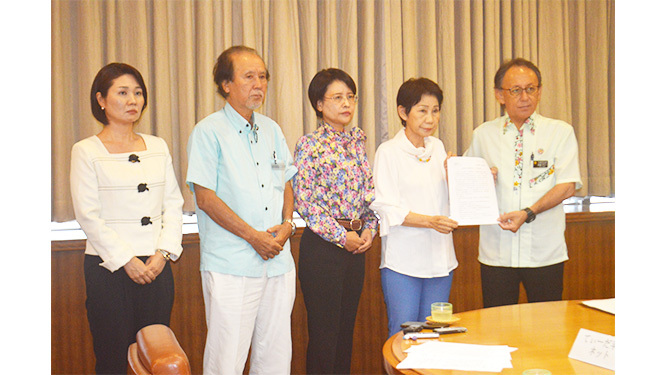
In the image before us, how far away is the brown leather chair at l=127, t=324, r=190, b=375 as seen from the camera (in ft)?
2.94

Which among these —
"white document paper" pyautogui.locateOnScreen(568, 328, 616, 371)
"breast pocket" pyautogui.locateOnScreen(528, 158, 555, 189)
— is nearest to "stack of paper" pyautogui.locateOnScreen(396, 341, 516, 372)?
"white document paper" pyautogui.locateOnScreen(568, 328, 616, 371)

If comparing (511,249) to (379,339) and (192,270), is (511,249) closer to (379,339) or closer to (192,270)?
(379,339)

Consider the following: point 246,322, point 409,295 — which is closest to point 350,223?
point 409,295

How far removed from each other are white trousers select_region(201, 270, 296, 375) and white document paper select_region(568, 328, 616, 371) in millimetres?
1447

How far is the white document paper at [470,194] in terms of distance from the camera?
9.34ft

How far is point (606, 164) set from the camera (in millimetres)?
4551

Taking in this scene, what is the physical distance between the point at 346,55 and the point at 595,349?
284 centimetres

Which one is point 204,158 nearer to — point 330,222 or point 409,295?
point 330,222

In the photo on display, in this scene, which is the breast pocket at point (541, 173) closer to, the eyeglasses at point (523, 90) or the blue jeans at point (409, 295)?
the eyeglasses at point (523, 90)

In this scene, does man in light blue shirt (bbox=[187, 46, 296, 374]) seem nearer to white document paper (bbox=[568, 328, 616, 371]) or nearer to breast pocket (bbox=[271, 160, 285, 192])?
breast pocket (bbox=[271, 160, 285, 192])

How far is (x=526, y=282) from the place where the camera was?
298 centimetres

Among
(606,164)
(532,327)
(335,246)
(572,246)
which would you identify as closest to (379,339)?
(335,246)

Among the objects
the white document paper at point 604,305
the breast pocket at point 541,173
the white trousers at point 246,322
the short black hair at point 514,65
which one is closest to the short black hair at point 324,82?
the short black hair at point 514,65

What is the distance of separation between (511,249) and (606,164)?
2.11m
